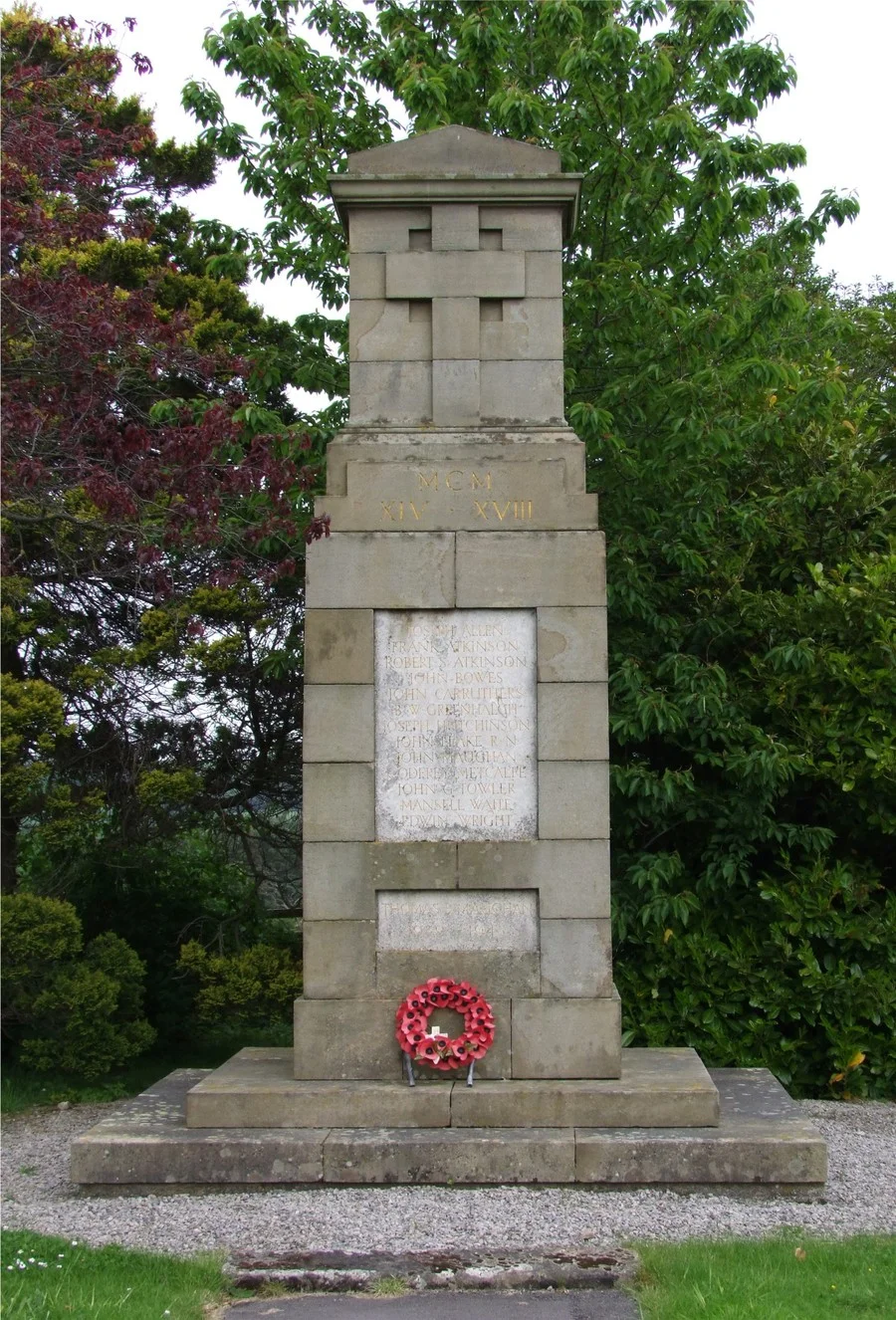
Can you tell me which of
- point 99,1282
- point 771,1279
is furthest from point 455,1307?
point 99,1282

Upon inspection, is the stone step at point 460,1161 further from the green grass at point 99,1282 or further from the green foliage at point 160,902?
the green foliage at point 160,902

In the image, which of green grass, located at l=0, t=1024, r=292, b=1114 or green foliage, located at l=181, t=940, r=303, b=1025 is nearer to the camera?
green grass, located at l=0, t=1024, r=292, b=1114

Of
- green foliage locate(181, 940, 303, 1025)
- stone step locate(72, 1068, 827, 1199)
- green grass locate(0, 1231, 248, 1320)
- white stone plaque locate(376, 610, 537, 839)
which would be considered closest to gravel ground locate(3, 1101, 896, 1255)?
stone step locate(72, 1068, 827, 1199)

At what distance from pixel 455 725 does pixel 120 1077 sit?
4617 mm

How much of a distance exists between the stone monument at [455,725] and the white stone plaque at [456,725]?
0.01m

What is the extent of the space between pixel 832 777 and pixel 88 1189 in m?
5.68

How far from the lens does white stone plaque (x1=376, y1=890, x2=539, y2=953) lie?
745cm

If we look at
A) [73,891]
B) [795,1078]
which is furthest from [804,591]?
[73,891]

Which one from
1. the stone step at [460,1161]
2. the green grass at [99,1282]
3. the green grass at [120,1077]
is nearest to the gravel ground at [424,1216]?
the stone step at [460,1161]

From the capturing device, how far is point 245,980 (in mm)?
10008

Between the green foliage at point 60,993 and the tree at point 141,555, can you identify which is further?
the green foliage at point 60,993

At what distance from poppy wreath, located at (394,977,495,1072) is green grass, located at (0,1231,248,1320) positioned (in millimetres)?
1863

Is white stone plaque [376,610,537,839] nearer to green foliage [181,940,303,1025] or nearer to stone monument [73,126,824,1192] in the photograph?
stone monument [73,126,824,1192]

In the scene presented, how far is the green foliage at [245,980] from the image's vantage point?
32.8 ft
